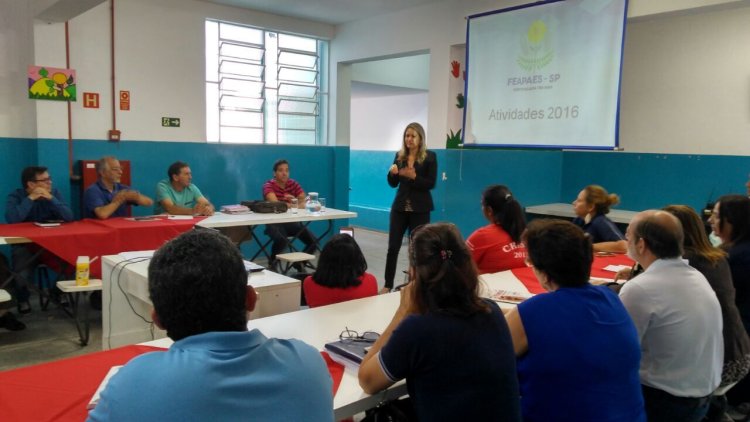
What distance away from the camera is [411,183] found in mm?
4594

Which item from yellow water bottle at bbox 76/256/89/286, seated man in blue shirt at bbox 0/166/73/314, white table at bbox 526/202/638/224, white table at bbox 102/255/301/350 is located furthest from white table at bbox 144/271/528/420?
white table at bbox 526/202/638/224

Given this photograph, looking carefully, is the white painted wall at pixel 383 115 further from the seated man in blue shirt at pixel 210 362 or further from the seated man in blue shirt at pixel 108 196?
the seated man in blue shirt at pixel 210 362

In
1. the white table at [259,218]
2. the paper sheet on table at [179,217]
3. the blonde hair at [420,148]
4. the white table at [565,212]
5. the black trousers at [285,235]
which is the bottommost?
the black trousers at [285,235]

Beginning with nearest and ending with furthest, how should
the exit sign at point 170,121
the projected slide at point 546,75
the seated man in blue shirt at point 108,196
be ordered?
1. the projected slide at point 546,75
2. the seated man in blue shirt at point 108,196
3. the exit sign at point 170,121

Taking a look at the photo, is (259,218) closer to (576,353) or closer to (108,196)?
(108,196)

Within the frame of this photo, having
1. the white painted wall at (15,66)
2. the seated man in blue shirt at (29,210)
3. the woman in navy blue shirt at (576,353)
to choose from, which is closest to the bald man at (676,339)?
the woman in navy blue shirt at (576,353)

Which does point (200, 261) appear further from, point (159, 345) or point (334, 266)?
point (334, 266)

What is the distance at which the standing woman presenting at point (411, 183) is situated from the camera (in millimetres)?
4605

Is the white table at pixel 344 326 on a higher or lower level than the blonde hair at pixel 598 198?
lower

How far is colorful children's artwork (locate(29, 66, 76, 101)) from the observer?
4.83m

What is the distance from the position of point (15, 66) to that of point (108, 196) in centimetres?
158

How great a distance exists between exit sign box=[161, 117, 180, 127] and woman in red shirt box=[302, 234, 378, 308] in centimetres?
392

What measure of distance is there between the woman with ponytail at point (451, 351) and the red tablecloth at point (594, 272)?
1.29 metres

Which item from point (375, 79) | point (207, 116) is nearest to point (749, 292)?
point (207, 116)
